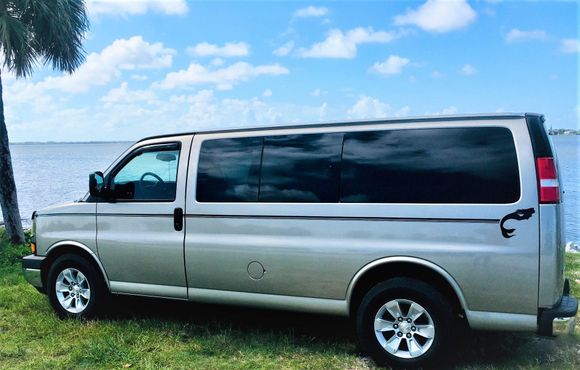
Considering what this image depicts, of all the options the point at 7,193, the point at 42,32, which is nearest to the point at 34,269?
the point at 7,193

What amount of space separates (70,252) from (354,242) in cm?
333

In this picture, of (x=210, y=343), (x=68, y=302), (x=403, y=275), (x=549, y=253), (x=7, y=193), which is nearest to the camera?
(x=549, y=253)

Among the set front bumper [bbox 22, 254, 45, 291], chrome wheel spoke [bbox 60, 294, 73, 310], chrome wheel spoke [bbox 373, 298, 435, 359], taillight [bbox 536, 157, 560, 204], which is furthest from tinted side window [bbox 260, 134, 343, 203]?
front bumper [bbox 22, 254, 45, 291]

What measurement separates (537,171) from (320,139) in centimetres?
177

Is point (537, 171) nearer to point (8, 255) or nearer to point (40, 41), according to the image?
point (8, 255)

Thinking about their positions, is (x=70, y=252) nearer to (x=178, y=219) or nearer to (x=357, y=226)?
(x=178, y=219)

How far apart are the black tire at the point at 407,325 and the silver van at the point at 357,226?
11mm

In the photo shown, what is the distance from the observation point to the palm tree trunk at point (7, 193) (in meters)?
10.7

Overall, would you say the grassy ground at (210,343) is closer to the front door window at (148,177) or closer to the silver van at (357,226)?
the silver van at (357,226)

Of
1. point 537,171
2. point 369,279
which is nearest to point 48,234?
point 369,279

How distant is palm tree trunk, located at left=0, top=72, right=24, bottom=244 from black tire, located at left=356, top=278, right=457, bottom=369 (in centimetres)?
918

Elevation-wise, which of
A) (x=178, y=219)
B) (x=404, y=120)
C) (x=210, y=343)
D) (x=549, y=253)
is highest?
(x=404, y=120)

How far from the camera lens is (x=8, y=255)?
9797mm

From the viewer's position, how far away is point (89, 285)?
18.5 feet
